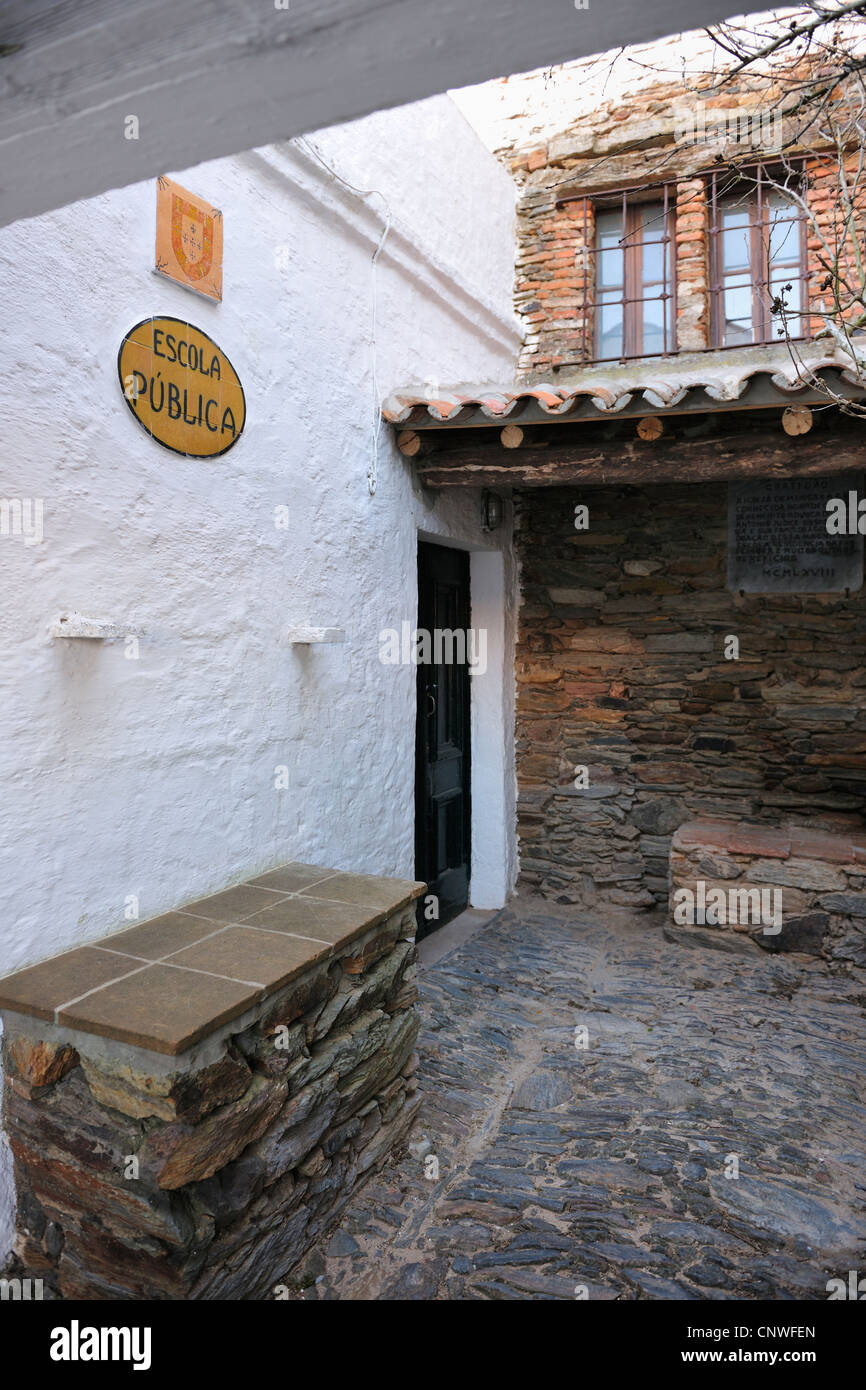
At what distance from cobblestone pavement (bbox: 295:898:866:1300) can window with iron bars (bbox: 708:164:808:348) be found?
12.3 ft

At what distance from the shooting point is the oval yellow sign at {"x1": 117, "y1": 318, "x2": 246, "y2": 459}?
8.24ft

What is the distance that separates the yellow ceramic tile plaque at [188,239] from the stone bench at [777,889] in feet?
12.3

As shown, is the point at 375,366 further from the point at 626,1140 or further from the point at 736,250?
the point at 626,1140

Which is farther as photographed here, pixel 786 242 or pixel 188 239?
pixel 786 242

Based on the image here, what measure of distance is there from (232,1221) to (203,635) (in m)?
1.68

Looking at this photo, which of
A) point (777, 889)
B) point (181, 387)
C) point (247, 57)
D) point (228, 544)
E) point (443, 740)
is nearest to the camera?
point (247, 57)

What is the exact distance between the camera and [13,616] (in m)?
2.13

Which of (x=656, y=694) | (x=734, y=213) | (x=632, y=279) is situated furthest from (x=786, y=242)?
(x=656, y=694)

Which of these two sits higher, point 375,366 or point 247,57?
point 375,366

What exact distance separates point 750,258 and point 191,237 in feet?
12.7

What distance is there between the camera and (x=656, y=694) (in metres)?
5.50

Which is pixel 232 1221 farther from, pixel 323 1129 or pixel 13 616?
pixel 13 616

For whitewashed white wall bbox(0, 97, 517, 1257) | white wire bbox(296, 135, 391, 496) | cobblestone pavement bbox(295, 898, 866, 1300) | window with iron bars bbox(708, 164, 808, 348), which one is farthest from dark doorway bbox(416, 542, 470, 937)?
window with iron bars bbox(708, 164, 808, 348)

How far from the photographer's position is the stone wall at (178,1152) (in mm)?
1943
